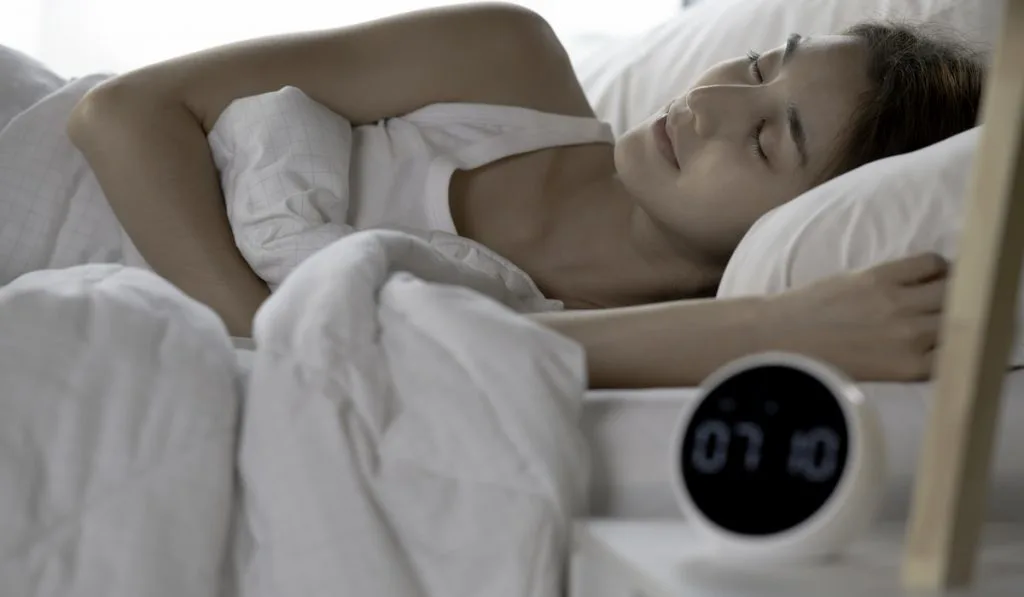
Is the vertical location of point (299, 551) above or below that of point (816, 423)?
below

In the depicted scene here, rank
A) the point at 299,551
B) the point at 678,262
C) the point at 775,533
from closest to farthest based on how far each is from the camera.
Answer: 1. the point at 775,533
2. the point at 299,551
3. the point at 678,262

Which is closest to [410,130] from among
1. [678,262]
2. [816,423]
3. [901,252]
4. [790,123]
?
[678,262]

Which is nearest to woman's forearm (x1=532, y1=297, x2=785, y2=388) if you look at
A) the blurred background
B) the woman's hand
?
Answer: the woman's hand

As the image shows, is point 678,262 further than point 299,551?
Yes

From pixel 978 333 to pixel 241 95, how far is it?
1018 mm

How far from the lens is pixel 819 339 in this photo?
0.79 metres

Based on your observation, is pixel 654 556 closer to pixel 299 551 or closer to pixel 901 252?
pixel 299 551

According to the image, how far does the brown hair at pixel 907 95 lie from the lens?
3.95ft

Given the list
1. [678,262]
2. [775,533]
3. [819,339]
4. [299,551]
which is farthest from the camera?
[678,262]

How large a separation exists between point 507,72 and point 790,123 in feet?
1.40

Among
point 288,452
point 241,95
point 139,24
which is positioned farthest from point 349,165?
point 139,24

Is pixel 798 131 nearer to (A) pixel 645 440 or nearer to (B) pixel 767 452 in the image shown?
(A) pixel 645 440

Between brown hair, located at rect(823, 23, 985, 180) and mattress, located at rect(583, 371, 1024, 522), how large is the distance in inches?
20.4

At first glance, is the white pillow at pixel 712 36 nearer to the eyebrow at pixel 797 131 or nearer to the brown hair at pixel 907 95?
the brown hair at pixel 907 95
